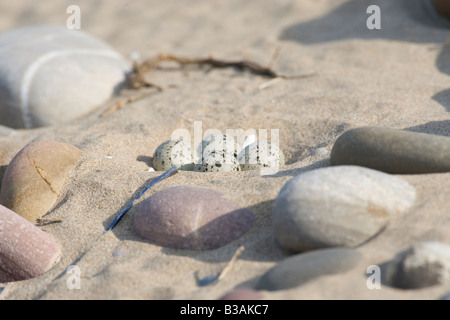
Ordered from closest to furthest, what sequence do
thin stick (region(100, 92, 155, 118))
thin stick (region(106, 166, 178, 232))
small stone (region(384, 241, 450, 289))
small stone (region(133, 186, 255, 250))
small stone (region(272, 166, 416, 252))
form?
small stone (region(384, 241, 450, 289)) → small stone (region(272, 166, 416, 252)) → small stone (region(133, 186, 255, 250)) → thin stick (region(106, 166, 178, 232)) → thin stick (region(100, 92, 155, 118))

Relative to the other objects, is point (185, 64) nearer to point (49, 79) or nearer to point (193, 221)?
point (49, 79)

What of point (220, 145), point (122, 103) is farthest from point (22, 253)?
point (122, 103)

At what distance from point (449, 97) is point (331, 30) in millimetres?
2207

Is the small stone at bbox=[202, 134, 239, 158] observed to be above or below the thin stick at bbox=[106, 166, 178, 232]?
above

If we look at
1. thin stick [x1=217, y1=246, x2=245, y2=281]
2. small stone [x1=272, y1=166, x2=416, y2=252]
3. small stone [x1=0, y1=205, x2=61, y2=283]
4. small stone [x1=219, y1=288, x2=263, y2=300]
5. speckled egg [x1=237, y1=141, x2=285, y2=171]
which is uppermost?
small stone [x1=272, y1=166, x2=416, y2=252]

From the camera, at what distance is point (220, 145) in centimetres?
345

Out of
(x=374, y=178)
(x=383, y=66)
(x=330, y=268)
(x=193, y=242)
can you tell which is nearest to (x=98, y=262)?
(x=193, y=242)

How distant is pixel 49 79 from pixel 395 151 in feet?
11.2

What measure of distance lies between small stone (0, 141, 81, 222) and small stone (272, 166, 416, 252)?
5.02ft

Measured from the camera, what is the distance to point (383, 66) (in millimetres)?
4828

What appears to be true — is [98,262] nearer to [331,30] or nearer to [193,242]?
[193,242]

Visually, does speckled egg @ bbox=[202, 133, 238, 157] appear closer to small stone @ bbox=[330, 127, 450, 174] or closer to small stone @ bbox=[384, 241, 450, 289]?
small stone @ bbox=[330, 127, 450, 174]

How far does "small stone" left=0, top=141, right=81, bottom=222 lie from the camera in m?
3.10

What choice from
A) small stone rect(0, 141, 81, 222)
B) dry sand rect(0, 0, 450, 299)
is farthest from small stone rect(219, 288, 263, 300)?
small stone rect(0, 141, 81, 222)
